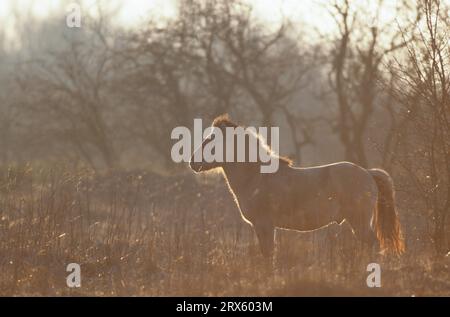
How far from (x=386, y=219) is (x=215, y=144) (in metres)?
2.47

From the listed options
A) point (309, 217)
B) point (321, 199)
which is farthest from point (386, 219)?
point (309, 217)

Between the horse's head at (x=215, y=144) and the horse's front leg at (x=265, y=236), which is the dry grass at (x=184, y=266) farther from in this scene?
the horse's head at (x=215, y=144)

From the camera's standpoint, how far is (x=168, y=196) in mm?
21000

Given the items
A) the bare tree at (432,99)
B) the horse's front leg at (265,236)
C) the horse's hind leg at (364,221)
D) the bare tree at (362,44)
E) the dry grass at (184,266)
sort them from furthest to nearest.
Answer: the bare tree at (362,44) → the horse's hind leg at (364,221) → the bare tree at (432,99) → the horse's front leg at (265,236) → the dry grass at (184,266)

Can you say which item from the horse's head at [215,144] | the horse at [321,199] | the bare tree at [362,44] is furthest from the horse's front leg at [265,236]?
the bare tree at [362,44]

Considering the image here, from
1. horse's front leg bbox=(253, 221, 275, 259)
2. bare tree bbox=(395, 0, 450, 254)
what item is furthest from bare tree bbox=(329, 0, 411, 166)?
horse's front leg bbox=(253, 221, 275, 259)

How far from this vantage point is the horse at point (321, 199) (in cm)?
1087

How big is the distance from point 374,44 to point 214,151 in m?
13.9

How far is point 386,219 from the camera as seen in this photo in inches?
434

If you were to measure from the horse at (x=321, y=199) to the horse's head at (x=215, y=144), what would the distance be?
2 centimetres

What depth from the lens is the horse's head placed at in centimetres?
1095

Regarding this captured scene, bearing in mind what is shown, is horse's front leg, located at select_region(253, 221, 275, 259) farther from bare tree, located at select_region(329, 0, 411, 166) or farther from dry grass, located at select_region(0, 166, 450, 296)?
bare tree, located at select_region(329, 0, 411, 166)

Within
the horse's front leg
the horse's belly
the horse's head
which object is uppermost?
the horse's head

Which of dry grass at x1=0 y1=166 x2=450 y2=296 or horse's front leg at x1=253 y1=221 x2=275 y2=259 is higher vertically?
horse's front leg at x1=253 y1=221 x2=275 y2=259
